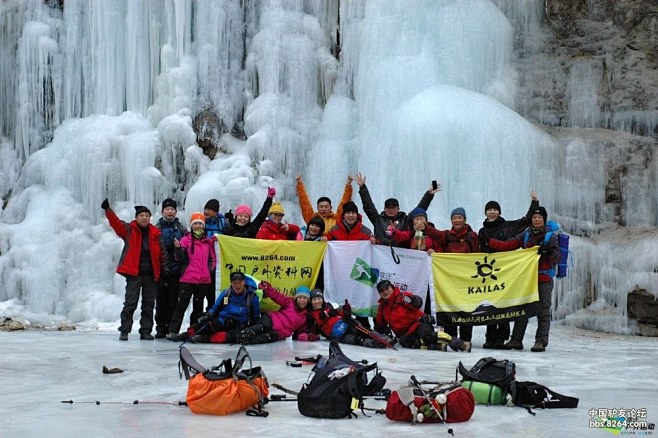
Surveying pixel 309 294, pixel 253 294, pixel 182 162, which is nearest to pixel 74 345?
pixel 253 294

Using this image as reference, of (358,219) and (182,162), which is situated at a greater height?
(182,162)

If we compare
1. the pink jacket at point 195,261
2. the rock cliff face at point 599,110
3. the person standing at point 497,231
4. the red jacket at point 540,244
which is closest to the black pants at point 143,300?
the pink jacket at point 195,261

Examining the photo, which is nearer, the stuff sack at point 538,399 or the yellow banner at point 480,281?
the stuff sack at point 538,399

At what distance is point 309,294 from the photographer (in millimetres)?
9508

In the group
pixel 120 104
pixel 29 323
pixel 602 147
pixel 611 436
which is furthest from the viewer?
pixel 120 104

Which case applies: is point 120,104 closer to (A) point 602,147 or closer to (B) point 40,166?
(B) point 40,166

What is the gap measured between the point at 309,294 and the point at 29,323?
650 centimetres

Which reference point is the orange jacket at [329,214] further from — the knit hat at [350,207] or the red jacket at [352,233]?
the knit hat at [350,207]

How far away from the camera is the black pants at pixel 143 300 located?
9.70 meters

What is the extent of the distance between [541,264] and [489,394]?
4.25m

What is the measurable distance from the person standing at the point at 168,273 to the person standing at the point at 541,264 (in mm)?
3683

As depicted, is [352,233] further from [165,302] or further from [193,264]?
[165,302]

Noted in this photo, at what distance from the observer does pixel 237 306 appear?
355 inches

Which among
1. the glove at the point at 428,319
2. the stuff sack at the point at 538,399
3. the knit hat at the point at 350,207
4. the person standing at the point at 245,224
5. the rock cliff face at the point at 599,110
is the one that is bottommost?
the stuff sack at the point at 538,399
